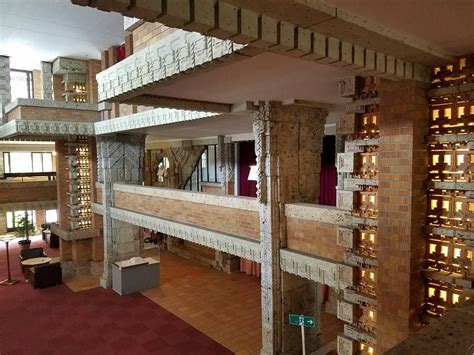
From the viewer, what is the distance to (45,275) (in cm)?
1359

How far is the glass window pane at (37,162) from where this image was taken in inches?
886

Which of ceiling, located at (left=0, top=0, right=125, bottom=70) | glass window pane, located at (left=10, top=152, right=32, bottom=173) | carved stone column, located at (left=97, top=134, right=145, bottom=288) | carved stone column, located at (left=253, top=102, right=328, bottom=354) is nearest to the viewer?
carved stone column, located at (left=253, top=102, right=328, bottom=354)

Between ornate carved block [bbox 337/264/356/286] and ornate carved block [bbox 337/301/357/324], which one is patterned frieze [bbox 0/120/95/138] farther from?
ornate carved block [bbox 337/301/357/324]

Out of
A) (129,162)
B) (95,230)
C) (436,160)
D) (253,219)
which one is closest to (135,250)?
(95,230)

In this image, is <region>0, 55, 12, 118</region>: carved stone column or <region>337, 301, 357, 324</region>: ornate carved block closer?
<region>337, 301, 357, 324</region>: ornate carved block

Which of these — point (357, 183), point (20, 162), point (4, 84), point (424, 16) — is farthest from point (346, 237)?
point (20, 162)

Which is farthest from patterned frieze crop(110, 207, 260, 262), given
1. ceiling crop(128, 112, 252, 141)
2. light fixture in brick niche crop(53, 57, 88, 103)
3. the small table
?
light fixture in brick niche crop(53, 57, 88, 103)

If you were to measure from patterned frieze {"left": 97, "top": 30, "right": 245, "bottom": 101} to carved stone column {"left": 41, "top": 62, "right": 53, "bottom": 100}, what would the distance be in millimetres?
10693

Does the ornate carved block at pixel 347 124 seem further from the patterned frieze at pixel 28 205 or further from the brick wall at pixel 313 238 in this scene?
the patterned frieze at pixel 28 205

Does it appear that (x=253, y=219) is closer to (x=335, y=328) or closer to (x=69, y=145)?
(x=335, y=328)

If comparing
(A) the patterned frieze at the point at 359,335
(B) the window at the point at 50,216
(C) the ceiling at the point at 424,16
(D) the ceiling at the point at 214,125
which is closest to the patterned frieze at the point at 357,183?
(C) the ceiling at the point at 424,16

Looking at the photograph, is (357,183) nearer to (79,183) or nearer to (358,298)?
(358,298)

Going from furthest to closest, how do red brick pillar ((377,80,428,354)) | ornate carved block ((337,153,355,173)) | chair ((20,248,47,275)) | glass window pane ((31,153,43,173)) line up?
glass window pane ((31,153,43,173)), chair ((20,248,47,275)), ornate carved block ((337,153,355,173)), red brick pillar ((377,80,428,354))

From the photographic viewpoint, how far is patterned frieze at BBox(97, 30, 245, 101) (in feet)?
11.3
